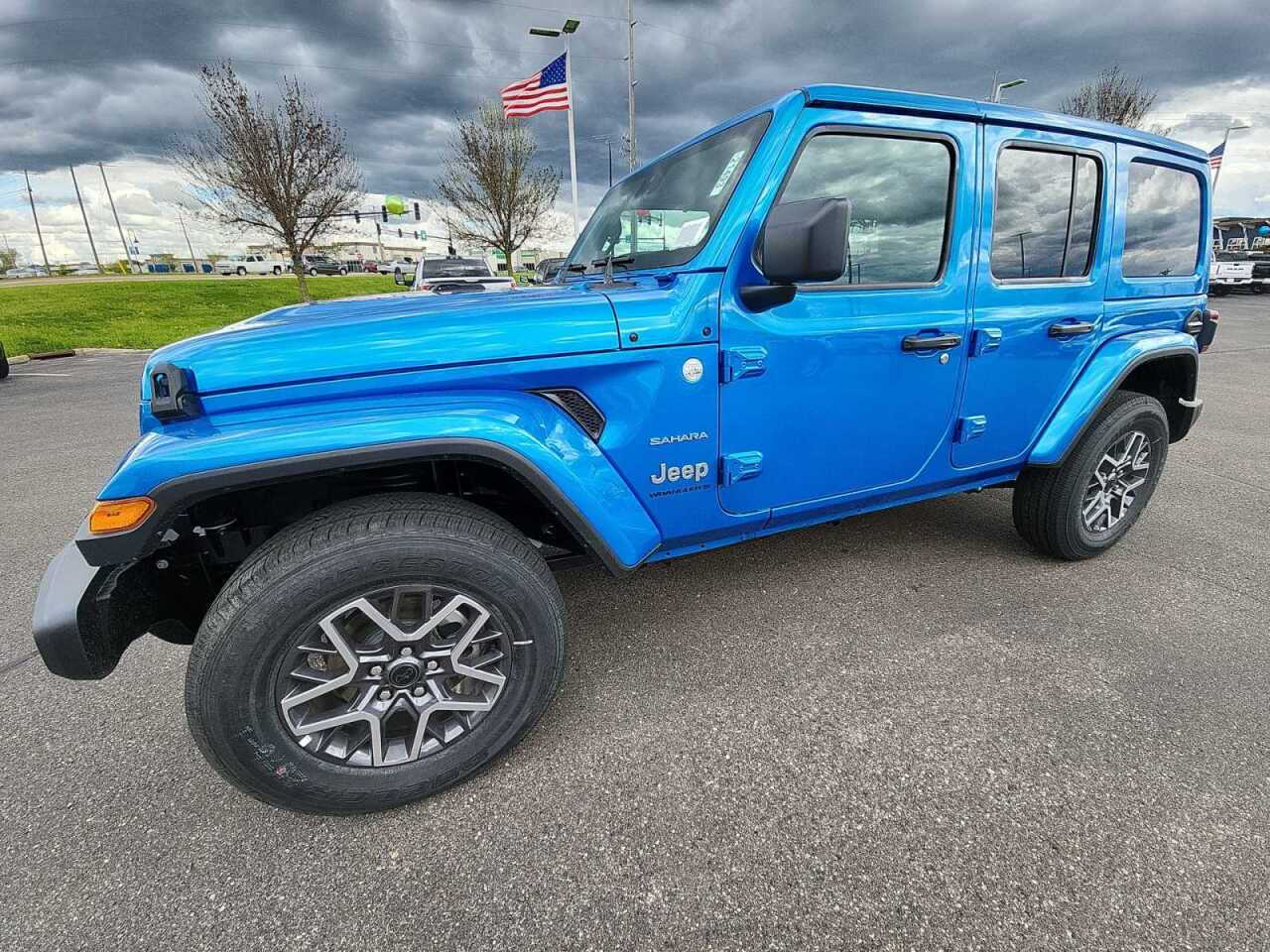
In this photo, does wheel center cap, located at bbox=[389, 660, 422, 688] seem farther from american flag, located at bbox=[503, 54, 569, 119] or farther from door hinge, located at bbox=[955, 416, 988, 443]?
american flag, located at bbox=[503, 54, 569, 119]

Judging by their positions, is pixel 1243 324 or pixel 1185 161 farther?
pixel 1243 324

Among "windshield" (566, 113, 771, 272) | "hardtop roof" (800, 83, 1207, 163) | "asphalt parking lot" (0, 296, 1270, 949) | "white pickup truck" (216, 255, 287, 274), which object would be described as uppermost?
"white pickup truck" (216, 255, 287, 274)

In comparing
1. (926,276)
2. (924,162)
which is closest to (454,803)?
(926,276)

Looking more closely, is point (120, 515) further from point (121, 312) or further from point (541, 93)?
point (121, 312)

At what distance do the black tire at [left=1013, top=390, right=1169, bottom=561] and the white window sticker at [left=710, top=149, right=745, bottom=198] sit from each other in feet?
6.80

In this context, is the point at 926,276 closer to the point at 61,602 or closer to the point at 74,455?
the point at 61,602

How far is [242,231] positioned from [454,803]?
71.4 feet

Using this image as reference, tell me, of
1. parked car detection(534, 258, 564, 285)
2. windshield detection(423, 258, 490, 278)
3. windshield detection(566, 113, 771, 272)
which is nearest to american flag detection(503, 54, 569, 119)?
windshield detection(423, 258, 490, 278)

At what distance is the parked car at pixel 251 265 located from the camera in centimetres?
6444

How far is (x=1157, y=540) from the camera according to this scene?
3268mm

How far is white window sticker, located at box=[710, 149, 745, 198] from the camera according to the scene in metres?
1.99

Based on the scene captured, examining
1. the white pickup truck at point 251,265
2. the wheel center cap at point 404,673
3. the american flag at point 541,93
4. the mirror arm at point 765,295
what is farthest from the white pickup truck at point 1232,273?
the white pickup truck at point 251,265

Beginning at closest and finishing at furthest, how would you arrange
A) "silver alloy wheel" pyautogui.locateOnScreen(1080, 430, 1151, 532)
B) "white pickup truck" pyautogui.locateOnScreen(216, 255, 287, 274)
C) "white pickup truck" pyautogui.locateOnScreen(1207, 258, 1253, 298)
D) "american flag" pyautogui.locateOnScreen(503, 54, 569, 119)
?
"silver alloy wheel" pyautogui.locateOnScreen(1080, 430, 1151, 532) → "american flag" pyautogui.locateOnScreen(503, 54, 569, 119) → "white pickup truck" pyautogui.locateOnScreen(1207, 258, 1253, 298) → "white pickup truck" pyautogui.locateOnScreen(216, 255, 287, 274)

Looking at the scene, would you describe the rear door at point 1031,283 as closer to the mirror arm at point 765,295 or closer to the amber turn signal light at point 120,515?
the mirror arm at point 765,295
